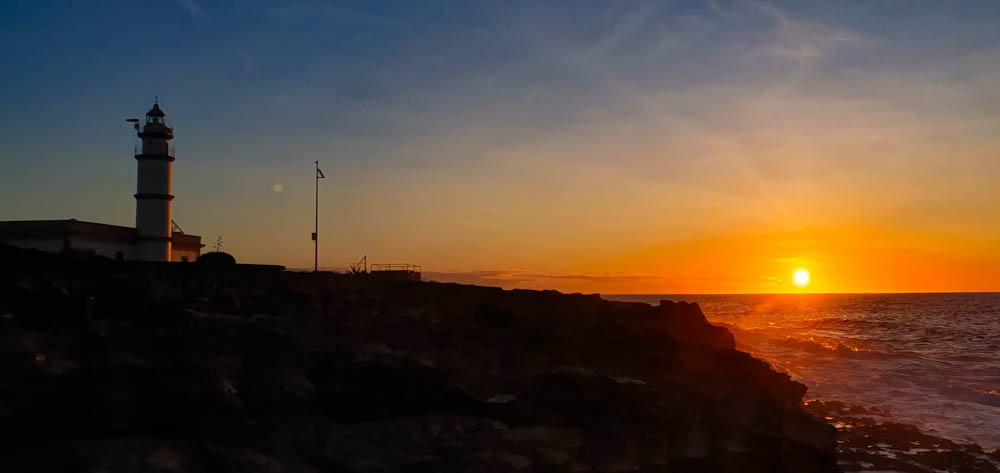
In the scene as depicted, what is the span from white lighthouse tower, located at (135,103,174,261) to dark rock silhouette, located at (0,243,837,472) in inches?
830

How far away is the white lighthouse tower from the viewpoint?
133ft

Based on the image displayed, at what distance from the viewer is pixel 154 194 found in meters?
41.0

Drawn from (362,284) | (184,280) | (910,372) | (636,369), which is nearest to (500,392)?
(636,369)

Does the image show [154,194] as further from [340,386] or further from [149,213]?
[340,386]

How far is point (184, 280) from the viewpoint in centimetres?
2016

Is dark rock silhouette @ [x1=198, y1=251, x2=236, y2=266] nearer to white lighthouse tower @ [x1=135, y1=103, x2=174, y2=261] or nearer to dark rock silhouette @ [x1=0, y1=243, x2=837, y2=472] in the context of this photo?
dark rock silhouette @ [x1=0, y1=243, x2=837, y2=472]

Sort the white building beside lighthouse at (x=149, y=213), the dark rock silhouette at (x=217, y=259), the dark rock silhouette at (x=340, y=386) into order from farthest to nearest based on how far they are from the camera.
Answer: the white building beside lighthouse at (x=149, y=213) → the dark rock silhouette at (x=217, y=259) → the dark rock silhouette at (x=340, y=386)

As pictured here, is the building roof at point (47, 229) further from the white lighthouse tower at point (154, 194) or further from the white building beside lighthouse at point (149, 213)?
the white lighthouse tower at point (154, 194)

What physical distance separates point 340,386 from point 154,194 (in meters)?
33.7

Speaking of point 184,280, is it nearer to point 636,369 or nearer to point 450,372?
point 450,372

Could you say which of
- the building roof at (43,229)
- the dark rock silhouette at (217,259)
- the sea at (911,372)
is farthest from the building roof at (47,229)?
the sea at (911,372)

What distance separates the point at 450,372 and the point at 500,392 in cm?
112

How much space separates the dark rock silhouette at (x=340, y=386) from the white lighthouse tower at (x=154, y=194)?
69.1ft

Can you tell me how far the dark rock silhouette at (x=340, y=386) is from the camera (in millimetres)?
10945
